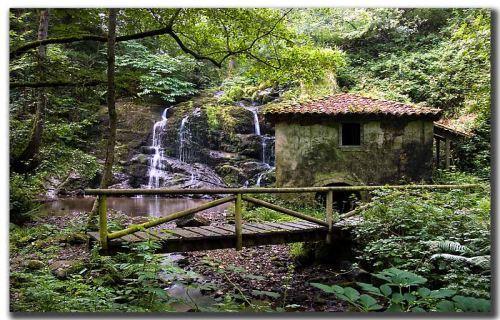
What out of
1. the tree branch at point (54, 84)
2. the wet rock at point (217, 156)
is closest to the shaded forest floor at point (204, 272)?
the tree branch at point (54, 84)

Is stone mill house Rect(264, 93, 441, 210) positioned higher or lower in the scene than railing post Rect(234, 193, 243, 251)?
higher

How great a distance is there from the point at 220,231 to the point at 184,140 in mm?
8099

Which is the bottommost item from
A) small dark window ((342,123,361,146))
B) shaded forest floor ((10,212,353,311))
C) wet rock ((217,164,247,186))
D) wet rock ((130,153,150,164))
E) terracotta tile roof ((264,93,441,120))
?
shaded forest floor ((10,212,353,311))

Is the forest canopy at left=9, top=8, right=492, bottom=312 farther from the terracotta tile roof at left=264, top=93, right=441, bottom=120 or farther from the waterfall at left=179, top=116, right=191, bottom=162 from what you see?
the waterfall at left=179, top=116, right=191, bottom=162

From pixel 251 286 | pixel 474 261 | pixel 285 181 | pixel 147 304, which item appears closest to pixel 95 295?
pixel 147 304

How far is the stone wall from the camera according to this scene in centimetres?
809

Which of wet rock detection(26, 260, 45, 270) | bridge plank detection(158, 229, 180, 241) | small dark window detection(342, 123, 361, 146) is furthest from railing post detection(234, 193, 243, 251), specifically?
small dark window detection(342, 123, 361, 146)

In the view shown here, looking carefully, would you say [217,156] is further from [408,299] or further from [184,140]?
[408,299]

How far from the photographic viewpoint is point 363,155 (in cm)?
818

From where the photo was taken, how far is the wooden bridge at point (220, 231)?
376 cm

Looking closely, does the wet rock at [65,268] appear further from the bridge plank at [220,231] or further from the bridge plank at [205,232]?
the bridge plank at [220,231]

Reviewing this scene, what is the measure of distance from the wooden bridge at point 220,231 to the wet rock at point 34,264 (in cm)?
52

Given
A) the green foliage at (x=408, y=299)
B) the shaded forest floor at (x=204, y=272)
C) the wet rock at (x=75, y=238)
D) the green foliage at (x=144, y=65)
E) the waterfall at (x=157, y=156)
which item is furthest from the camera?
the waterfall at (x=157, y=156)

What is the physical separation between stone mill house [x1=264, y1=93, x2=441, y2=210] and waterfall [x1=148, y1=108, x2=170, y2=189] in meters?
4.68
